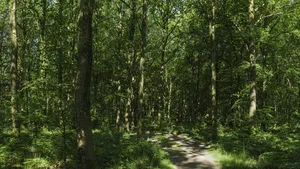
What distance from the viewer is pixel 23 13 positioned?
961 inches

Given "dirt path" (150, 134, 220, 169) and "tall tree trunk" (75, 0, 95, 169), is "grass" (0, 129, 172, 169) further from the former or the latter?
"tall tree trunk" (75, 0, 95, 169)

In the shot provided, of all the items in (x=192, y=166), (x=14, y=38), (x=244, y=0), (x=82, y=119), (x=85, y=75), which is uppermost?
(x=244, y=0)

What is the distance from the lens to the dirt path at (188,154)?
12.1m

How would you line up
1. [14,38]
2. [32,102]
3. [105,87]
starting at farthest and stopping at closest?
[105,87] → [14,38] → [32,102]

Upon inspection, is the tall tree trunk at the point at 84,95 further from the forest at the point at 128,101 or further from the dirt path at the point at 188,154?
the dirt path at the point at 188,154

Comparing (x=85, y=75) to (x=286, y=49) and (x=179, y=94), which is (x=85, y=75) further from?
(x=179, y=94)

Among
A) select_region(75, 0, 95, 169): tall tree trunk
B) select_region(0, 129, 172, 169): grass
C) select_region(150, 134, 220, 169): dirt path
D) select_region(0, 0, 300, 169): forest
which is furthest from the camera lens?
select_region(150, 134, 220, 169): dirt path

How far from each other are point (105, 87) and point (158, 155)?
15.4m

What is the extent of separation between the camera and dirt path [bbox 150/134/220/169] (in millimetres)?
12052

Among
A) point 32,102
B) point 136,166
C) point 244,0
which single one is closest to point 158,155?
point 136,166

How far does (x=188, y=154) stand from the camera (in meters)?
14.5

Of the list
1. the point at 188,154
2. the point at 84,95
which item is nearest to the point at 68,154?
the point at 84,95

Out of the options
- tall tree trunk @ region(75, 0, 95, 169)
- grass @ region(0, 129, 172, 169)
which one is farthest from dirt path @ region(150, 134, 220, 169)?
tall tree trunk @ region(75, 0, 95, 169)

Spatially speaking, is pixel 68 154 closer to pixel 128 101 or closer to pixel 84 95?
pixel 84 95
